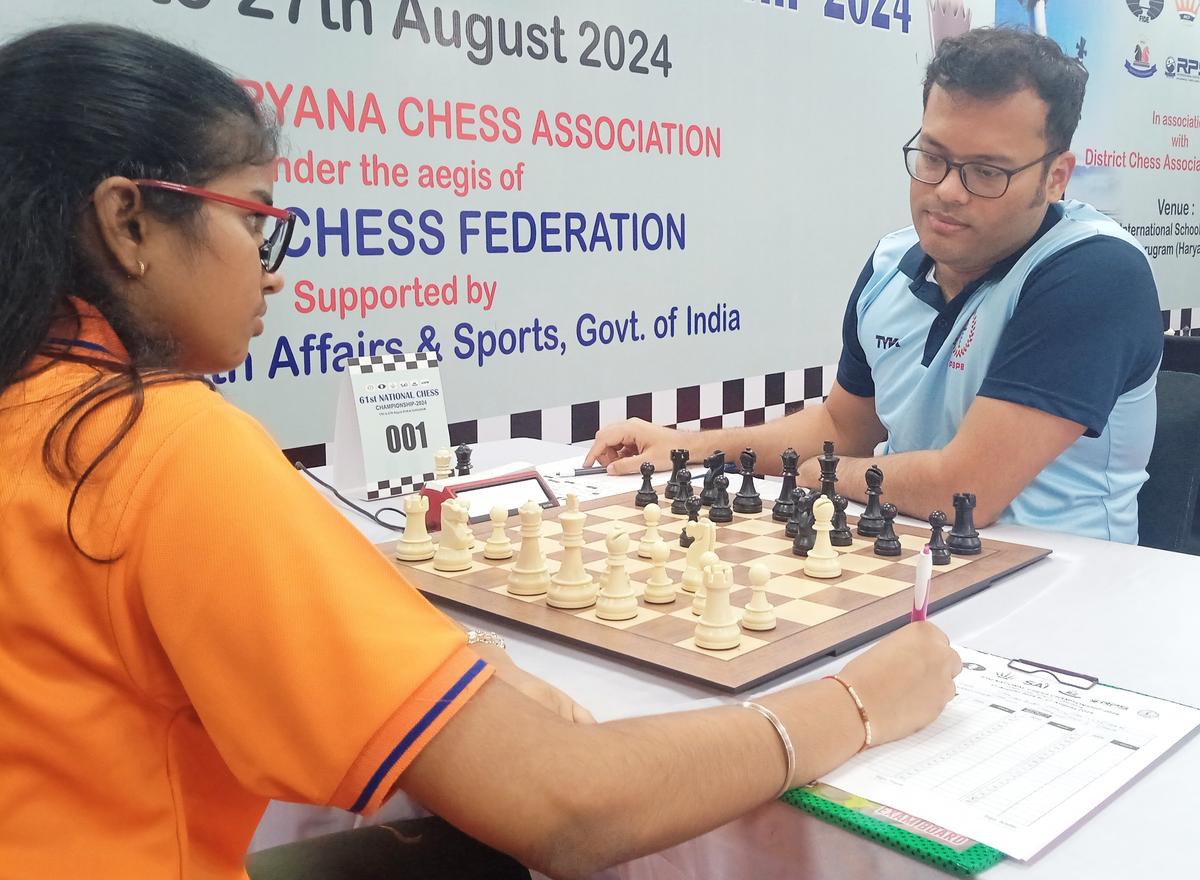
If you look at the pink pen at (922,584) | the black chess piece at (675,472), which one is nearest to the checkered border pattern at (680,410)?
the black chess piece at (675,472)

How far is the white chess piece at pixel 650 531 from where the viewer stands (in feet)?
4.84

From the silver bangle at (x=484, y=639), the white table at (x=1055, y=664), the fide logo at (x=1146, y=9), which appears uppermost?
the fide logo at (x=1146, y=9)

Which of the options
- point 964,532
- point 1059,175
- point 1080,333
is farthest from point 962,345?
point 964,532

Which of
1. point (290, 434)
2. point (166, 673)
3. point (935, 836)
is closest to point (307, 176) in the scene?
point (290, 434)

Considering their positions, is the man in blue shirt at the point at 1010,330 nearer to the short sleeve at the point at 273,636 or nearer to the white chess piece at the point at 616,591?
the white chess piece at the point at 616,591

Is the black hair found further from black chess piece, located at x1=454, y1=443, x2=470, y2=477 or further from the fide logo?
the fide logo

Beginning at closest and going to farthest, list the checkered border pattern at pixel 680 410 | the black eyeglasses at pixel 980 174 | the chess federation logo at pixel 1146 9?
the black eyeglasses at pixel 980 174 < the checkered border pattern at pixel 680 410 < the chess federation logo at pixel 1146 9

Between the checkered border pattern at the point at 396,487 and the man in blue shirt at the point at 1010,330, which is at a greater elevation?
the man in blue shirt at the point at 1010,330

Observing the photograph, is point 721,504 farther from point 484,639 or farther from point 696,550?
point 484,639

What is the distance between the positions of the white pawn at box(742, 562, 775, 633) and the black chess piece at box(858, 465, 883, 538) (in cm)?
43

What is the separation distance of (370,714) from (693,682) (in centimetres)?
47

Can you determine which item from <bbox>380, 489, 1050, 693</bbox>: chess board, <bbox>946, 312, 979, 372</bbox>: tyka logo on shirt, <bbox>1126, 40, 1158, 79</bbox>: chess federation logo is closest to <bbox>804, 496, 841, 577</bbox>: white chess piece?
<bbox>380, 489, 1050, 693</bbox>: chess board

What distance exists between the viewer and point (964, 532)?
152 centimetres

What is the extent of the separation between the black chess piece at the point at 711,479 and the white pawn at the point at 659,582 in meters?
0.43
